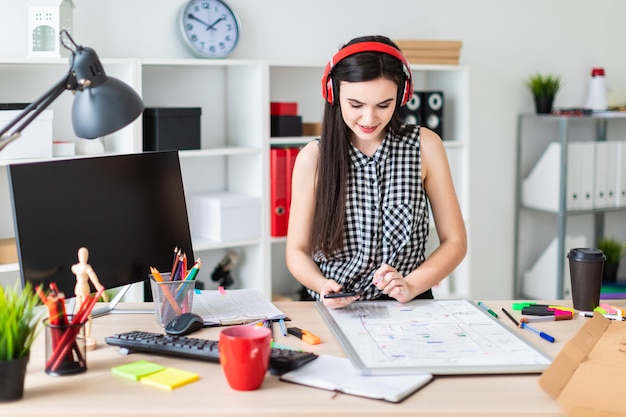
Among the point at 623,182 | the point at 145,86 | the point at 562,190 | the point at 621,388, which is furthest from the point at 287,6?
the point at 621,388

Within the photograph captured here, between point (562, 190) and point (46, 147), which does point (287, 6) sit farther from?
point (562, 190)

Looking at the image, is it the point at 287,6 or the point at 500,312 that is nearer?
the point at 500,312

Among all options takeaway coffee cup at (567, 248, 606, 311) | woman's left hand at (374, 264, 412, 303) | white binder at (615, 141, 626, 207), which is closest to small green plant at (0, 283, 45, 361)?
woman's left hand at (374, 264, 412, 303)

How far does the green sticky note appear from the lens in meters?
1.40

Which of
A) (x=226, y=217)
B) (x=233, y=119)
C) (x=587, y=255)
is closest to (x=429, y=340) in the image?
(x=587, y=255)

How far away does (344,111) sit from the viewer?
6.64ft

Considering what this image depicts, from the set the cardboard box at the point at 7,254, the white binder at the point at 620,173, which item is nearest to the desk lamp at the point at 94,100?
the cardboard box at the point at 7,254

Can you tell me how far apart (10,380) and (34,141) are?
1.71 metres

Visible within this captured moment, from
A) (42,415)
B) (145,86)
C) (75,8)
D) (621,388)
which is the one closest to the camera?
(42,415)

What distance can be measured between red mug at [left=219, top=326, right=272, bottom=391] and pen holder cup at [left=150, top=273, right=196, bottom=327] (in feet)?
1.21

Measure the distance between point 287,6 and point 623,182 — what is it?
1.92 metres

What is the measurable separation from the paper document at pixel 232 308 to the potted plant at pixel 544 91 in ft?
Result: 8.28

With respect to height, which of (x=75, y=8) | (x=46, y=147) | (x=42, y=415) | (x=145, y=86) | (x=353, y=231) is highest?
(x=75, y=8)

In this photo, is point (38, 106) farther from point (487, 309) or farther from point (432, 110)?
point (432, 110)
